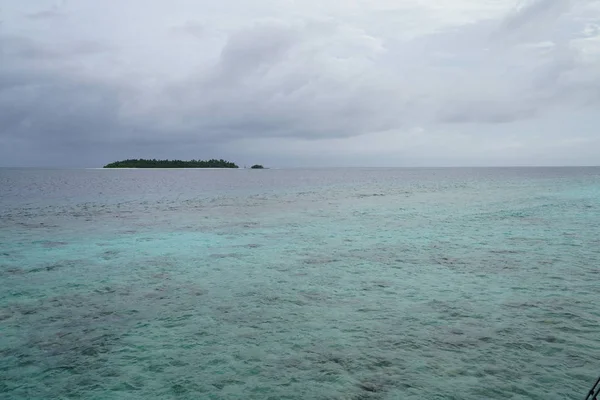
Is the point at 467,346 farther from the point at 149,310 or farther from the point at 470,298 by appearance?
the point at 149,310

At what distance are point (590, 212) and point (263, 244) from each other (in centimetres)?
2936

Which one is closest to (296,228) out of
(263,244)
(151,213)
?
(263,244)

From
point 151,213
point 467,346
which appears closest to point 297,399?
point 467,346

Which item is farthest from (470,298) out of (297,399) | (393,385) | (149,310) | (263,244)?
(263,244)

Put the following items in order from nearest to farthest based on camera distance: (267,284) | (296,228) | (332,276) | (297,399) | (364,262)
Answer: (297,399), (267,284), (332,276), (364,262), (296,228)

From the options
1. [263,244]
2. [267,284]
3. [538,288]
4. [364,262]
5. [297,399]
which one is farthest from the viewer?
[263,244]

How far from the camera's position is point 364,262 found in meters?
17.8

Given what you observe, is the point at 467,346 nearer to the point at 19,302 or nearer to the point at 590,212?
the point at 19,302

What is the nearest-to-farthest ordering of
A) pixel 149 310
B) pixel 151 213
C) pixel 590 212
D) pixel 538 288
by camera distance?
pixel 149 310, pixel 538 288, pixel 590 212, pixel 151 213

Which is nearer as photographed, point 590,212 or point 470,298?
point 470,298

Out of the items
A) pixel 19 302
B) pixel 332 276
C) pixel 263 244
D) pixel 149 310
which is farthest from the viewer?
pixel 263 244

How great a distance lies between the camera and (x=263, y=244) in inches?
886

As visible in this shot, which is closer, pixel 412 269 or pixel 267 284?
pixel 267 284

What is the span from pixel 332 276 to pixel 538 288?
21.7ft
